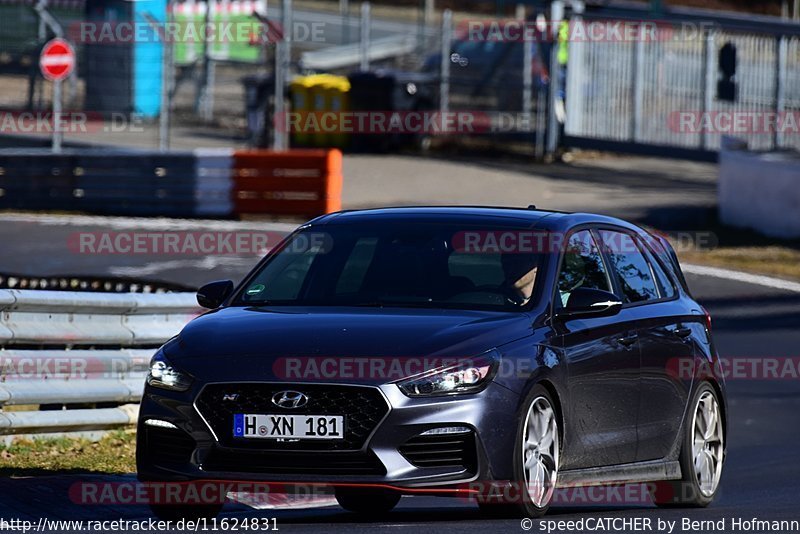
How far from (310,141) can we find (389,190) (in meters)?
6.71

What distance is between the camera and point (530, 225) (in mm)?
8547

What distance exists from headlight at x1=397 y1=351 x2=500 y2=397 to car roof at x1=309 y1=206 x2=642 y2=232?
1.39 m

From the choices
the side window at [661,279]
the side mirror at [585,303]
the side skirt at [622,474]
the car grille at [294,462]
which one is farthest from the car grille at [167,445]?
the side window at [661,279]

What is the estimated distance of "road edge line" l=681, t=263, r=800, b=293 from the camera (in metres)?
19.8

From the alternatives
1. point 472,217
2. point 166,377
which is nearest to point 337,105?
point 472,217

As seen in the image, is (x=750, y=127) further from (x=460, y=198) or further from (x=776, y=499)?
(x=776, y=499)

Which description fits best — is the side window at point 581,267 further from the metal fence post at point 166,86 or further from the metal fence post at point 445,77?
the metal fence post at point 445,77

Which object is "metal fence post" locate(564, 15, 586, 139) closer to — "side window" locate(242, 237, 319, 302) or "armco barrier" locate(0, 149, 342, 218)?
"armco barrier" locate(0, 149, 342, 218)

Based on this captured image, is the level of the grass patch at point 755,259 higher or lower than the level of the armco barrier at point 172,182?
lower

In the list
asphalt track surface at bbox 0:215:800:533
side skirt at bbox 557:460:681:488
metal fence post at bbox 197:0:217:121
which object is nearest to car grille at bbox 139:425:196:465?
asphalt track surface at bbox 0:215:800:533

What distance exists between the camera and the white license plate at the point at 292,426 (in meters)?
7.09

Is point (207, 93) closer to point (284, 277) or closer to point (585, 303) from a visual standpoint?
point (284, 277)

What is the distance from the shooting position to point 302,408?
280 inches

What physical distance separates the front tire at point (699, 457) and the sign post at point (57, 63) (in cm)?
1773
